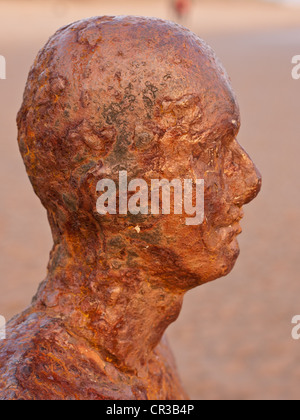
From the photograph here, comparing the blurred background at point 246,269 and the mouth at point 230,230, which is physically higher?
the blurred background at point 246,269

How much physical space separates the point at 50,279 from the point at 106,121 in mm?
659

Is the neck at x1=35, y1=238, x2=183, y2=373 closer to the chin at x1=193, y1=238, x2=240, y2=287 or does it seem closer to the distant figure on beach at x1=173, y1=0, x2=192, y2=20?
the chin at x1=193, y1=238, x2=240, y2=287

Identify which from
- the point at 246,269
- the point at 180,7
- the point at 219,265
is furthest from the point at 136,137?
the point at 180,7

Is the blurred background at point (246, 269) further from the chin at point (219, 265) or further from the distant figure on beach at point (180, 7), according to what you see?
the distant figure on beach at point (180, 7)

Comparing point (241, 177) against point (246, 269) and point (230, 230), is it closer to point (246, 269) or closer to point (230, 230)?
point (230, 230)

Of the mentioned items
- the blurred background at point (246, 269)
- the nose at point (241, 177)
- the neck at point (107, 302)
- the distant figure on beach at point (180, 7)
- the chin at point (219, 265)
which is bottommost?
the neck at point (107, 302)

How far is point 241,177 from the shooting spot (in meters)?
2.00

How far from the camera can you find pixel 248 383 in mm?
4965

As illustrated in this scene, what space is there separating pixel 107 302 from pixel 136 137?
23.4 inches

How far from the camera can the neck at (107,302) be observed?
201cm

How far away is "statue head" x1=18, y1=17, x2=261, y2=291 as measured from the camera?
1.79m

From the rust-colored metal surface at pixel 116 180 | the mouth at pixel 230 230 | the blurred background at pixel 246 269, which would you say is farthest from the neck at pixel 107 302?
the blurred background at pixel 246 269

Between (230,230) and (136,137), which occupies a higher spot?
(136,137)

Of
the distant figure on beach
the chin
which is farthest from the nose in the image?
the distant figure on beach
